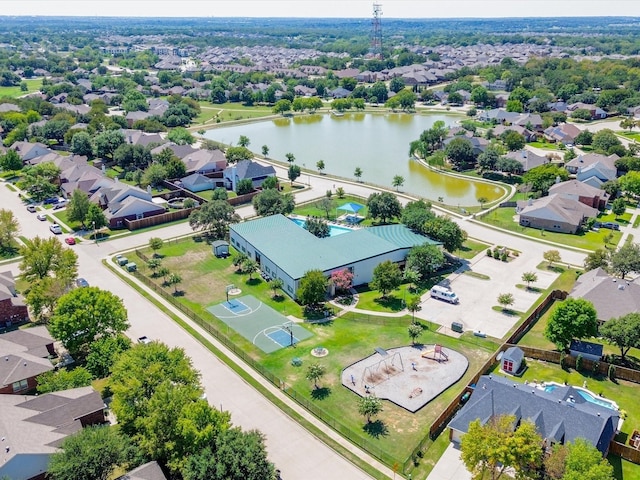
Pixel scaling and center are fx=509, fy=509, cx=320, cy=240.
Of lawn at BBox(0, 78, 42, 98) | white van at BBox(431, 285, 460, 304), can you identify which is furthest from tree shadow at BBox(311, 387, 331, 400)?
lawn at BBox(0, 78, 42, 98)

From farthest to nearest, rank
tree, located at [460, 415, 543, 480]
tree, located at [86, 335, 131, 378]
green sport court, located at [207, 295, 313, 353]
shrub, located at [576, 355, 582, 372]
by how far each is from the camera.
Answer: green sport court, located at [207, 295, 313, 353]
shrub, located at [576, 355, 582, 372]
tree, located at [86, 335, 131, 378]
tree, located at [460, 415, 543, 480]

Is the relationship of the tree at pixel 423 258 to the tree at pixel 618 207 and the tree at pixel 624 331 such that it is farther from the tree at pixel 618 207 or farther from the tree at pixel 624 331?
the tree at pixel 618 207

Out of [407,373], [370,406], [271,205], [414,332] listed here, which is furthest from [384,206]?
[370,406]

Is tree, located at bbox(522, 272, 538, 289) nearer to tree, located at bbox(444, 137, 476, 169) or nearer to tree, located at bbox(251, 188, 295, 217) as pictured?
tree, located at bbox(251, 188, 295, 217)

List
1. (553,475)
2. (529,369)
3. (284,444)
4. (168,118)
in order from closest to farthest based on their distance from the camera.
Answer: (553,475) < (284,444) < (529,369) < (168,118)

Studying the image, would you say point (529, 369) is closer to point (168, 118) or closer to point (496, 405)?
point (496, 405)

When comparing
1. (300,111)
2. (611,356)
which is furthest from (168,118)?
(611,356)

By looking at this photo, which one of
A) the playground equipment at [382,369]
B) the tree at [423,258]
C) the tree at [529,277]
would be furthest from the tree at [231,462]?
the tree at [529,277]
